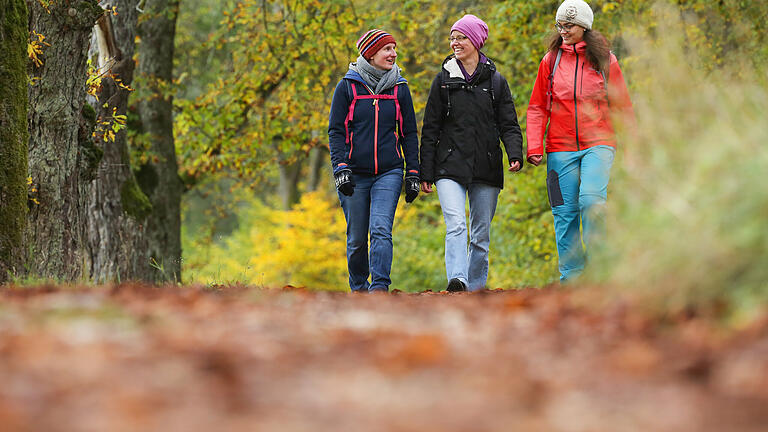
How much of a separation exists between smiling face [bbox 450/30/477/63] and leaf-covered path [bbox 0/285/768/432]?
12.1 ft

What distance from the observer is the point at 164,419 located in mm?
1838

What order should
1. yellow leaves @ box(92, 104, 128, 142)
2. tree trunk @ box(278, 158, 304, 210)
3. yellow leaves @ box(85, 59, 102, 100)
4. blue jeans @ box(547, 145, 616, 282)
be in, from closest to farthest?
1. blue jeans @ box(547, 145, 616, 282)
2. yellow leaves @ box(85, 59, 102, 100)
3. yellow leaves @ box(92, 104, 128, 142)
4. tree trunk @ box(278, 158, 304, 210)

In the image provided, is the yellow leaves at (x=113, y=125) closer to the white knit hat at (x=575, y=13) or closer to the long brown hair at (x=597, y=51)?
the white knit hat at (x=575, y=13)

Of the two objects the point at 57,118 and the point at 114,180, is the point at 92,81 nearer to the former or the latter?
the point at 57,118

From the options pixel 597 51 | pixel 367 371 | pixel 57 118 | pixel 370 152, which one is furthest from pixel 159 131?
pixel 367 371

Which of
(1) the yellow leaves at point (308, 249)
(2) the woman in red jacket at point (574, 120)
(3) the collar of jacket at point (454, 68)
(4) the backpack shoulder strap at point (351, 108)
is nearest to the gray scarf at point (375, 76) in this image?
(4) the backpack shoulder strap at point (351, 108)

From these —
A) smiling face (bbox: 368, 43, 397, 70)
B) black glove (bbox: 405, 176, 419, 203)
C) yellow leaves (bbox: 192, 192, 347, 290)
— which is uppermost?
smiling face (bbox: 368, 43, 397, 70)

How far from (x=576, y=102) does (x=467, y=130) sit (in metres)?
0.85

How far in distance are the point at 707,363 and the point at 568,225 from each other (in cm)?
408

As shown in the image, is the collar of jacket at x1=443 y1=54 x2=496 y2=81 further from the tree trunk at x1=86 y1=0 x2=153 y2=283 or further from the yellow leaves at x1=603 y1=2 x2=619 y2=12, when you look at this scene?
the yellow leaves at x1=603 y1=2 x2=619 y2=12

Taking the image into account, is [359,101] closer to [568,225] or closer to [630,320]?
[568,225]

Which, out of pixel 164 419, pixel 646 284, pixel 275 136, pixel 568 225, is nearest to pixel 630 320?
pixel 646 284

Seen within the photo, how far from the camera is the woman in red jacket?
20.5 ft

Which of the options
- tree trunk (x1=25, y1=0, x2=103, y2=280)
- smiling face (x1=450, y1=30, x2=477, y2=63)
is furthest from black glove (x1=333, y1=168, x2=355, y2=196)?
tree trunk (x1=25, y1=0, x2=103, y2=280)
